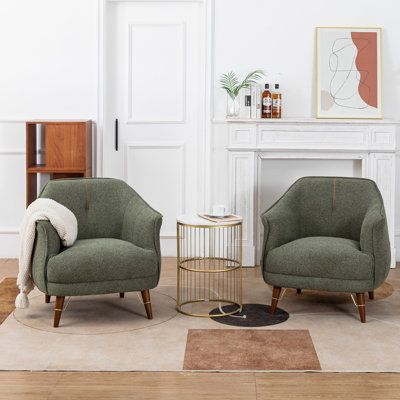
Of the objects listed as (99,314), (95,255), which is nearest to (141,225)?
Answer: (95,255)

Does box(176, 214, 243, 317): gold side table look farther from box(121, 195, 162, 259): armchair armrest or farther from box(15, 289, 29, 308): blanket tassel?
box(15, 289, 29, 308): blanket tassel

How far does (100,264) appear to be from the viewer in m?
4.01

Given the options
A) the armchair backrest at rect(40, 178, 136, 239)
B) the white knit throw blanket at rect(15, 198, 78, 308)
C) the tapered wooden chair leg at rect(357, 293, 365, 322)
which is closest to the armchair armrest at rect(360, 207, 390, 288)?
the tapered wooden chair leg at rect(357, 293, 365, 322)

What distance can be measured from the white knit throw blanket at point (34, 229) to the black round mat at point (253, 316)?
975 mm

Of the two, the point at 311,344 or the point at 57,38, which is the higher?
the point at 57,38

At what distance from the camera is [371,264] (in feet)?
13.5

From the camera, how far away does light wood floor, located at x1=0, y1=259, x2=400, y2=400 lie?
120 inches

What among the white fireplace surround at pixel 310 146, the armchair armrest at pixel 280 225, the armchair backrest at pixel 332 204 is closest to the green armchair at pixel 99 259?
the armchair armrest at pixel 280 225

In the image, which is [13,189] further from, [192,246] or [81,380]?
[81,380]

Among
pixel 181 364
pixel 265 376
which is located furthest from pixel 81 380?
pixel 265 376

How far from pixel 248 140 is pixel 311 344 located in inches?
89.7

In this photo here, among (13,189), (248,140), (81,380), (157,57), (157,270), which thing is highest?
(157,57)

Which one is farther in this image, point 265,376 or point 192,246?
point 192,246

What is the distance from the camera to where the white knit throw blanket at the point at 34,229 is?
161 inches
